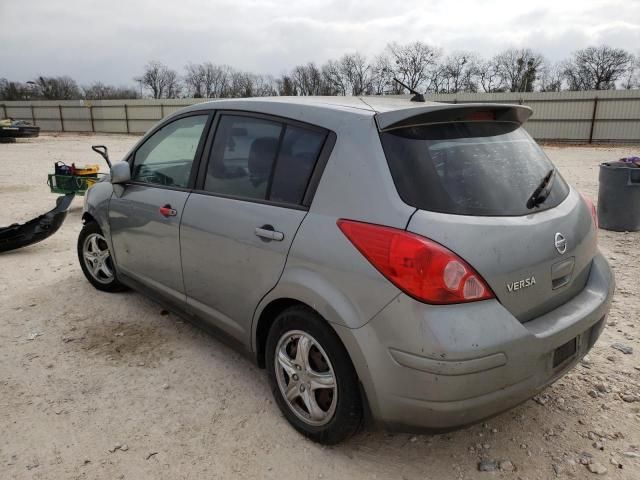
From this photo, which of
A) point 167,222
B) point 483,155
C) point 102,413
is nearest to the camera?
point 483,155

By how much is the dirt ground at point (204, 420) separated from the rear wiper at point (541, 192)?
3.96 feet

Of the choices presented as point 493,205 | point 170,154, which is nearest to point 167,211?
point 170,154

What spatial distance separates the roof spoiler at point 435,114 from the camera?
88.7 inches

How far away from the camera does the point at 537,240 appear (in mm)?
2227

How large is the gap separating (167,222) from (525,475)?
99.1 inches

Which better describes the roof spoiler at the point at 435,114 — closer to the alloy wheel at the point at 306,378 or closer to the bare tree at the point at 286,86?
the alloy wheel at the point at 306,378

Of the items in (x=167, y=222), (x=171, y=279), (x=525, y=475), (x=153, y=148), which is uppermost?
(x=153, y=148)

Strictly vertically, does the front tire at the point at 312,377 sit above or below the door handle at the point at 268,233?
below

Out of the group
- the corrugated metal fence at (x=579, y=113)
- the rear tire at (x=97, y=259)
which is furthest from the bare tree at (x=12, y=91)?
the rear tire at (x=97, y=259)

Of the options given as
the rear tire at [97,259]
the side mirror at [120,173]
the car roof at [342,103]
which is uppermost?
the car roof at [342,103]

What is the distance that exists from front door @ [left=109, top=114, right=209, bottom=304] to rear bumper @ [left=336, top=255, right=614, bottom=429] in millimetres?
1619

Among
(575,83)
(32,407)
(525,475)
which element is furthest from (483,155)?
(575,83)

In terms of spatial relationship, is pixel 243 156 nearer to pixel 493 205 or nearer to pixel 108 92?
pixel 493 205

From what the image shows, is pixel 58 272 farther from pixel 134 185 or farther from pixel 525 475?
pixel 525 475
